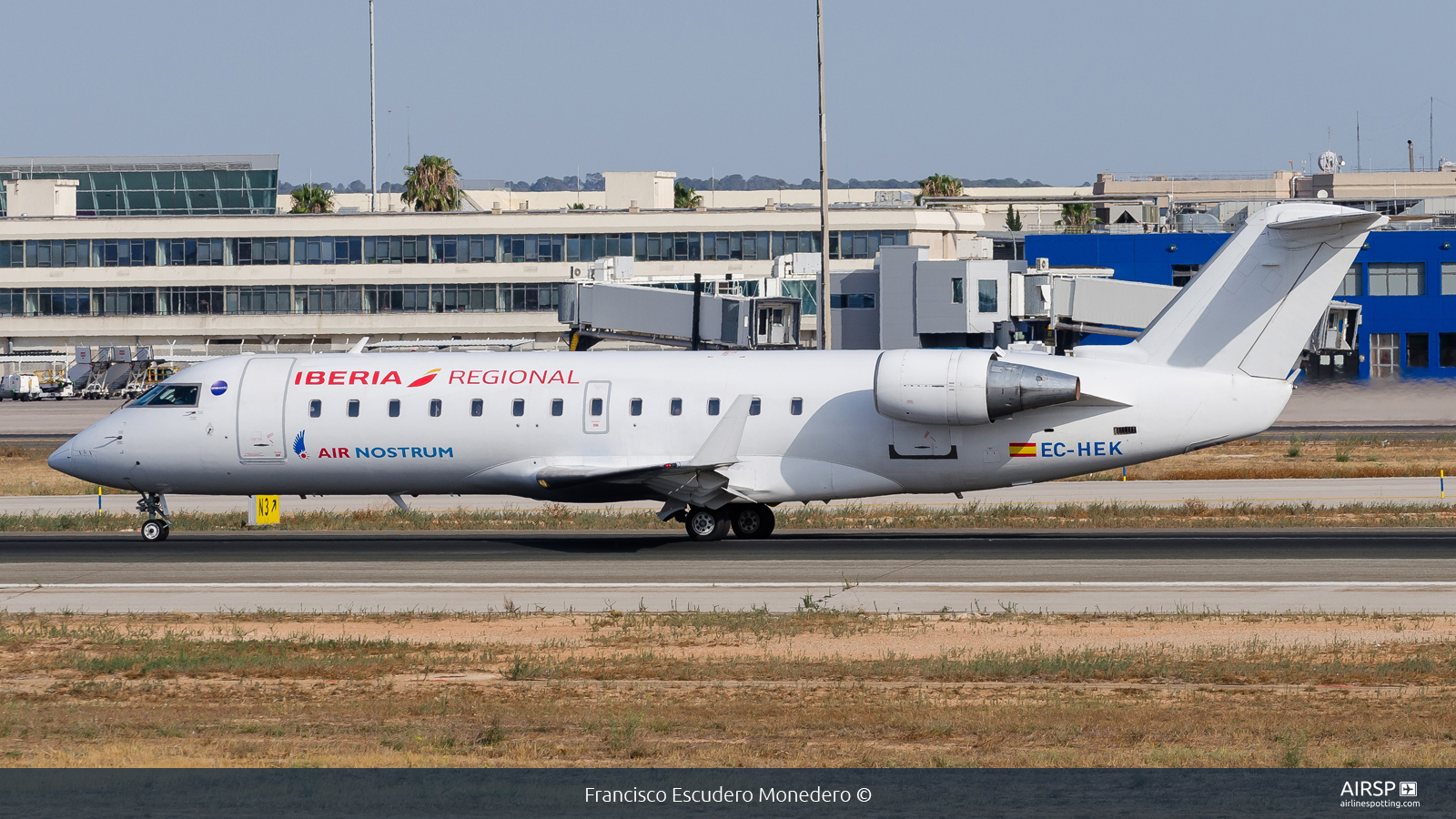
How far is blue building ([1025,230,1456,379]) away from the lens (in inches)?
3253

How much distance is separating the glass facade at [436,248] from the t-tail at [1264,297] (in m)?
72.8

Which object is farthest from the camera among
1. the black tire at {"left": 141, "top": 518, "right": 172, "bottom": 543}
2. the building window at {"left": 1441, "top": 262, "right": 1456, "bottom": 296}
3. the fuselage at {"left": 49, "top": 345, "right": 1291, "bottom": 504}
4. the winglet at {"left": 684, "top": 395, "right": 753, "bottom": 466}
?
the building window at {"left": 1441, "top": 262, "right": 1456, "bottom": 296}

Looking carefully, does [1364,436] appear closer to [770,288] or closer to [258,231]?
[770,288]

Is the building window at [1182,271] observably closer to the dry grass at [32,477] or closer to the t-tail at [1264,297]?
the t-tail at [1264,297]

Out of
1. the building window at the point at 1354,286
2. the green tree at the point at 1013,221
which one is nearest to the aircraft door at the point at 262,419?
the building window at the point at 1354,286

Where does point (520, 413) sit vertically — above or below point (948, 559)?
above

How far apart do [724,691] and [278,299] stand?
302ft

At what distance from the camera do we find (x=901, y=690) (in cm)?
1448

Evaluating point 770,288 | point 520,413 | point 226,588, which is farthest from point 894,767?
point 770,288

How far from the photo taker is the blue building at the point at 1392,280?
82625 mm

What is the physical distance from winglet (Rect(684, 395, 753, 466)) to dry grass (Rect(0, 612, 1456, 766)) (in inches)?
299

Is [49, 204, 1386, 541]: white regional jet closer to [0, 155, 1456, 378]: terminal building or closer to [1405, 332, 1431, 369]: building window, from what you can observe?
[1405, 332, 1431, 369]: building window
